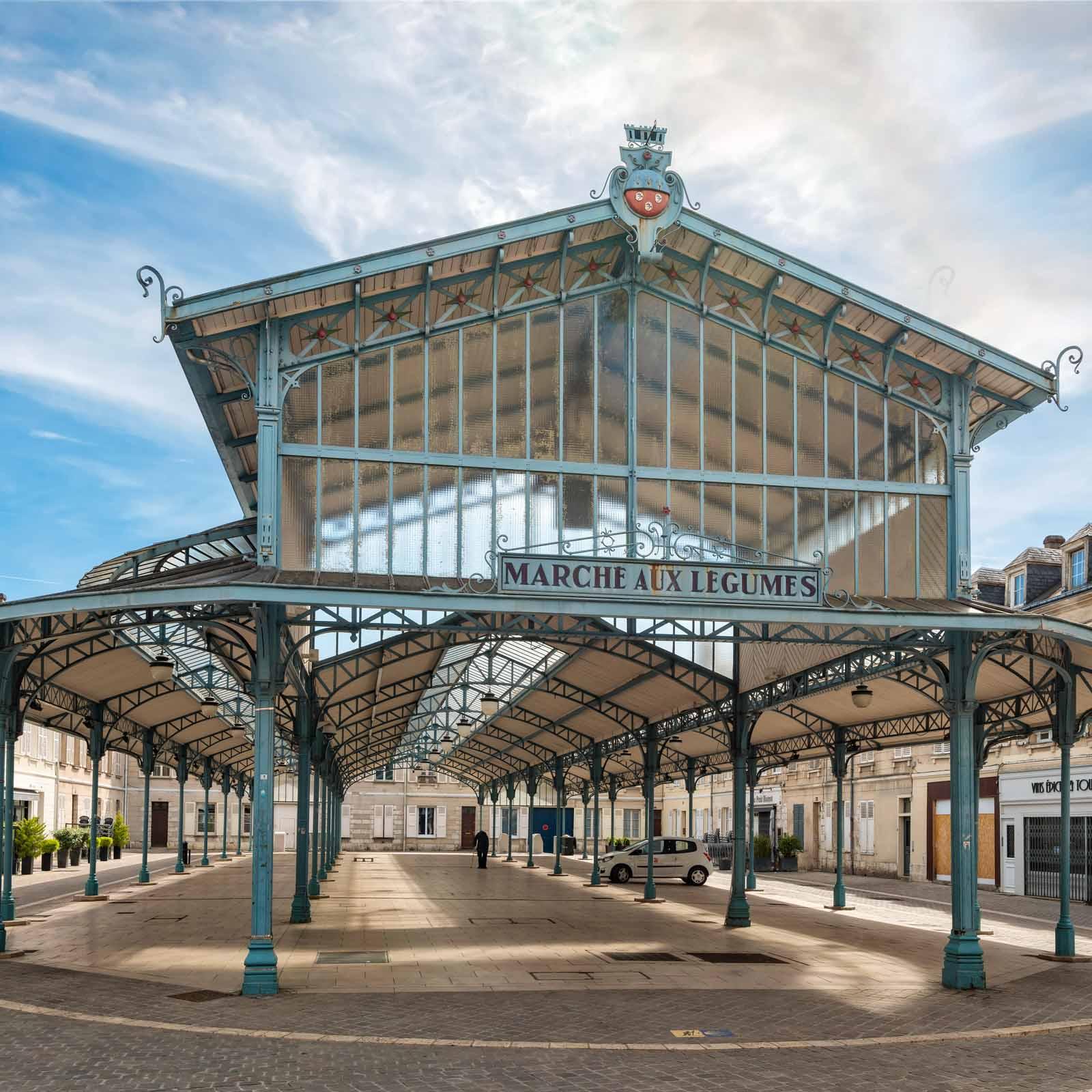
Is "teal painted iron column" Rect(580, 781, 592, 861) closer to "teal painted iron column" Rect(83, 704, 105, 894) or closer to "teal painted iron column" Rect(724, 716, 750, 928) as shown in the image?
"teal painted iron column" Rect(83, 704, 105, 894)

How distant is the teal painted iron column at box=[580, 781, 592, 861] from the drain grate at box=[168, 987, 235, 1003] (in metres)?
33.9

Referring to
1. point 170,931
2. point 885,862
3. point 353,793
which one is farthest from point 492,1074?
point 353,793

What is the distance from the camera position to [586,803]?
168ft

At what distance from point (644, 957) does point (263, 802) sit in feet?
25.1

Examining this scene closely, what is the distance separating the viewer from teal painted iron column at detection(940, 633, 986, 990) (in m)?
16.1

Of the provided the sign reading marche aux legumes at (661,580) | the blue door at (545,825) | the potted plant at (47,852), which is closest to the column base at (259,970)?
the sign reading marche aux legumes at (661,580)

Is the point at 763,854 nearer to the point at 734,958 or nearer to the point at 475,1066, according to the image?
the point at 734,958

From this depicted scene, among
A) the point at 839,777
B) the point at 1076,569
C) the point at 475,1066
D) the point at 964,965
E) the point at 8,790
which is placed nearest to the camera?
the point at 475,1066

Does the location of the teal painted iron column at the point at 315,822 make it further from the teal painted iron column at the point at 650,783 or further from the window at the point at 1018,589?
the window at the point at 1018,589

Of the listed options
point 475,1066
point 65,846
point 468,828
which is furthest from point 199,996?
point 468,828

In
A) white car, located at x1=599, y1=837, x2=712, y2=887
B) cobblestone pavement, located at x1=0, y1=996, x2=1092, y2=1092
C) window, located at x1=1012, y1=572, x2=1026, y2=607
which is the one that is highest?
window, located at x1=1012, y1=572, x2=1026, y2=607

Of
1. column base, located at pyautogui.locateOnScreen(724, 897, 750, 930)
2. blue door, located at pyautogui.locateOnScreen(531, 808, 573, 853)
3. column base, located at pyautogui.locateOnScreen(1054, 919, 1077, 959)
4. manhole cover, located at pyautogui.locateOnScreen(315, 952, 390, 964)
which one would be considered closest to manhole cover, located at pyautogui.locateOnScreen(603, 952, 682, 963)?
manhole cover, located at pyautogui.locateOnScreen(315, 952, 390, 964)

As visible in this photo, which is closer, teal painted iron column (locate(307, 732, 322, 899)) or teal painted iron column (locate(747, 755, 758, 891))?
teal painted iron column (locate(307, 732, 322, 899))

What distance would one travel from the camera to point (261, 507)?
50.4 feet
